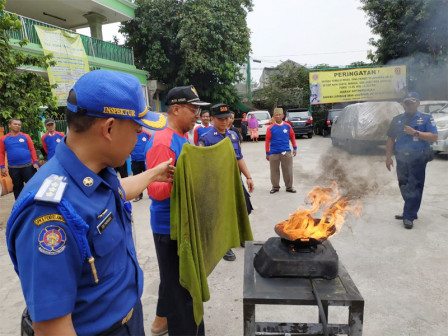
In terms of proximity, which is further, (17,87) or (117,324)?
(17,87)

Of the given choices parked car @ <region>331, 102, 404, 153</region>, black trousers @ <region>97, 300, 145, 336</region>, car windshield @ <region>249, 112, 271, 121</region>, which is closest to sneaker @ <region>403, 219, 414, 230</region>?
black trousers @ <region>97, 300, 145, 336</region>

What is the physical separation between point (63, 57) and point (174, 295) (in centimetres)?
1158

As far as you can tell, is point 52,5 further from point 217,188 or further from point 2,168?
point 217,188

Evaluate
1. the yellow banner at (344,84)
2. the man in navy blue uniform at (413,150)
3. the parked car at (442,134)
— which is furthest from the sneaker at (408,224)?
the yellow banner at (344,84)

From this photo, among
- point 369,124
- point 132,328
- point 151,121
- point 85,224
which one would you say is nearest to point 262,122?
point 369,124

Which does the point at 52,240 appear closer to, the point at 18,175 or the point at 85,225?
the point at 85,225

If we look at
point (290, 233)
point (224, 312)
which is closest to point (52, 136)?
point (224, 312)

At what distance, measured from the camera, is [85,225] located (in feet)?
3.57

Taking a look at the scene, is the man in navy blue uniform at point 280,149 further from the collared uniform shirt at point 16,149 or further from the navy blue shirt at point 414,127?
the collared uniform shirt at point 16,149

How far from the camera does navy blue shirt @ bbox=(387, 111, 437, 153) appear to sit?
5.01m

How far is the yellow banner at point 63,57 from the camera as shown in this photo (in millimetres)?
10766

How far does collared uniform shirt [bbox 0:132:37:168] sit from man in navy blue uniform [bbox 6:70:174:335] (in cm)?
649

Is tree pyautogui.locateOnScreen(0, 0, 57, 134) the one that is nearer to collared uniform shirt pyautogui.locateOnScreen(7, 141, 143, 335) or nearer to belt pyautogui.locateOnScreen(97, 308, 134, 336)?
collared uniform shirt pyautogui.locateOnScreen(7, 141, 143, 335)

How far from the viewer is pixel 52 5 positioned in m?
13.3
